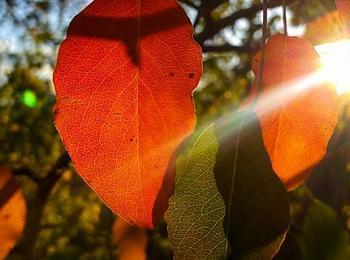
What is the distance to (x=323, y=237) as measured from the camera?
1.72ft

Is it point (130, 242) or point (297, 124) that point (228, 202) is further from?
point (130, 242)

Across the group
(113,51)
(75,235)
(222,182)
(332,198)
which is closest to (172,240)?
(222,182)

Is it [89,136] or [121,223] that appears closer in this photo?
[89,136]

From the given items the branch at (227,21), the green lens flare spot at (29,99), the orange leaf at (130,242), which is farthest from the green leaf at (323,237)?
the green lens flare spot at (29,99)

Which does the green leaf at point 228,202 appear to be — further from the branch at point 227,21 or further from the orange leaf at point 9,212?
the branch at point 227,21

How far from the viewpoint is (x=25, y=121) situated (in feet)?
12.2

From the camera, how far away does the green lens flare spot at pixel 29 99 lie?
12.5ft

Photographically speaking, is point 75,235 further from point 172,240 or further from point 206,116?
point 172,240

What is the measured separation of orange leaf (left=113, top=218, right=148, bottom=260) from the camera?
1378mm

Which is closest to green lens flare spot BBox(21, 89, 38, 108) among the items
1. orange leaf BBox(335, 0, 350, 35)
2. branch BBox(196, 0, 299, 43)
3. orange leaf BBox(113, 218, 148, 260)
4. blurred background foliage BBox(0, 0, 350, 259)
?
blurred background foliage BBox(0, 0, 350, 259)

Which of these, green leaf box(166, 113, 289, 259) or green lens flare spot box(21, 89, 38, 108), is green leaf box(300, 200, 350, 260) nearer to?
green leaf box(166, 113, 289, 259)

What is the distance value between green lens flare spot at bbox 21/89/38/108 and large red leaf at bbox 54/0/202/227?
332cm

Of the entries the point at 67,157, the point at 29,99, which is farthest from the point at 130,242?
the point at 29,99

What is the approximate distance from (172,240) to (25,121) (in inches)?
131
